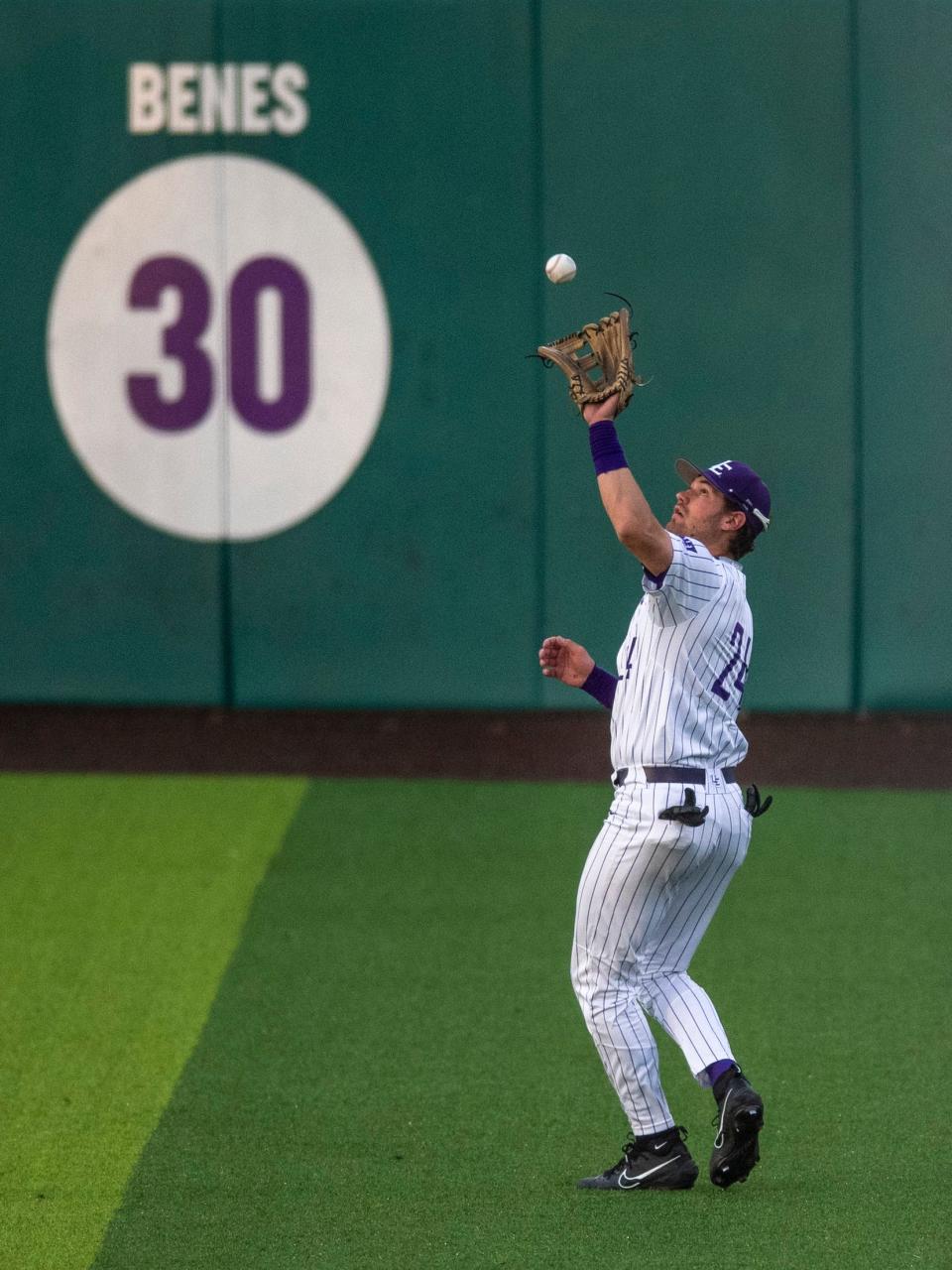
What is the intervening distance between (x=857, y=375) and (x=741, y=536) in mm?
6174

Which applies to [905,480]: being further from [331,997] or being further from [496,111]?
[331,997]

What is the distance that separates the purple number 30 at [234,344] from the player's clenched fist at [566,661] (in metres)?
6.16

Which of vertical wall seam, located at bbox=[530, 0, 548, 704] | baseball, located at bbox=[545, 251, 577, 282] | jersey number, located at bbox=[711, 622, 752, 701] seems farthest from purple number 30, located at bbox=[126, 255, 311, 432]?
jersey number, located at bbox=[711, 622, 752, 701]

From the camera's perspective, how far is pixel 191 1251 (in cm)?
404

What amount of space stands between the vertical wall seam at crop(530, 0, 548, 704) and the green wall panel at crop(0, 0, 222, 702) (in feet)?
6.18

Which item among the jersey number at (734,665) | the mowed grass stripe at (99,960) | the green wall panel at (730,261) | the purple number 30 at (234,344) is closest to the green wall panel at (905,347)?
the green wall panel at (730,261)

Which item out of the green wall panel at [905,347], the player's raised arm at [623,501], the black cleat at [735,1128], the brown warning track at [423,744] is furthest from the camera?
the green wall panel at [905,347]

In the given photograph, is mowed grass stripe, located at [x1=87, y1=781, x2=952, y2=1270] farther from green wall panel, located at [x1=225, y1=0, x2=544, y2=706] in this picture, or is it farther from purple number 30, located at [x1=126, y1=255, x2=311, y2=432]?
purple number 30, located at [x1=126, y1=255, x2=311, y2=432]

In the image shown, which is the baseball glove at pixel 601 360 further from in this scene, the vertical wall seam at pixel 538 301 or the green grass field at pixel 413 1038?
the vertical wall seam at pixel 538 301

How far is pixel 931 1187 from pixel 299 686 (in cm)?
668

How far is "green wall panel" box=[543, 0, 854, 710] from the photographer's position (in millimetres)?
10133

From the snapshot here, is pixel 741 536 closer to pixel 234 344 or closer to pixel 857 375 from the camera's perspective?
pixel 857 375

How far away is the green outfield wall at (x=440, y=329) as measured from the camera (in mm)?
10172

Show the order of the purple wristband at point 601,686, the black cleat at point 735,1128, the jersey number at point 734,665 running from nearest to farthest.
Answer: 1. the black cleat at point 735,1128
2. the jersey number at point 734,665
3. the purple wristband at point 601,686
